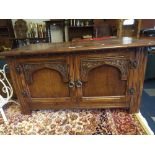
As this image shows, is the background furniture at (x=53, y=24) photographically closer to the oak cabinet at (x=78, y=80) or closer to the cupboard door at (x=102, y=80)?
the oak cabinet at (x=78, y=80)

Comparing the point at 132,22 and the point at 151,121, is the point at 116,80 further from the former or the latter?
the point at 132,22

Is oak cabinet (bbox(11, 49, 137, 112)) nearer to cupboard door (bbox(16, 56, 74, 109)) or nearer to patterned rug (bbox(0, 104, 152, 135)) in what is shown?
cupboard door (bbox(16, 56, 74, 109))

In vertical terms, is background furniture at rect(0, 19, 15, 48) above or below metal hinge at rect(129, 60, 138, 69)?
above

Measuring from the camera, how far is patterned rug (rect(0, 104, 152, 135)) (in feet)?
4.72

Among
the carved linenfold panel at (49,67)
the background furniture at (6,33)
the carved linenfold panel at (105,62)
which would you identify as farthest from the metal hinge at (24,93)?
the background furniture at (6,33)

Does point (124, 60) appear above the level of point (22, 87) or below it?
above

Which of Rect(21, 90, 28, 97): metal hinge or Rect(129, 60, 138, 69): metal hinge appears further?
Rect(21, 90, 28, 97): metal hinge

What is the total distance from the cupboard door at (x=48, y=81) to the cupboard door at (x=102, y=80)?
0.37ft

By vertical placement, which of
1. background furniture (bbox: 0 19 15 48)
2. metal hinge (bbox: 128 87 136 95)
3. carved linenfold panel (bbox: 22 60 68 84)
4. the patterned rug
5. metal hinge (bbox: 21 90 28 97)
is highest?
background furniture (bbox: 0 19 15 48)

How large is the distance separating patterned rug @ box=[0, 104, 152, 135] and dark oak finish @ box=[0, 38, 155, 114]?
0.13 metres

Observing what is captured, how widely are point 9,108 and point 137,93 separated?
1.62 m

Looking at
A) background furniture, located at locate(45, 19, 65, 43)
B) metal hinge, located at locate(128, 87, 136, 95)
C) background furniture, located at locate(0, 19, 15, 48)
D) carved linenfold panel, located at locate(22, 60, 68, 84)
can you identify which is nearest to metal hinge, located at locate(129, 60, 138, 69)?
metal hinge, located at locate(128, 87, 136, 95)

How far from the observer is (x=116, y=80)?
4.83 feet
